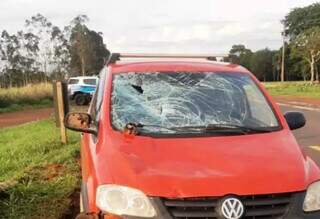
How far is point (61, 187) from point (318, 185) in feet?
16.3

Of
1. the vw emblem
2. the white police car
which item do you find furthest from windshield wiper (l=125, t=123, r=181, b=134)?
the white police car

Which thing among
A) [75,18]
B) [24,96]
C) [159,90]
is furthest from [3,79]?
[159,90]

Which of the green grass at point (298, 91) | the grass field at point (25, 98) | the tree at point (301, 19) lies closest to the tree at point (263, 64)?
the tree at point (301, 19)

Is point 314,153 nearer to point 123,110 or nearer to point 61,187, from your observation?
point 61,187

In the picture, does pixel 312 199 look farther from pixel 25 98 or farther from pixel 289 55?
pixel 289 55

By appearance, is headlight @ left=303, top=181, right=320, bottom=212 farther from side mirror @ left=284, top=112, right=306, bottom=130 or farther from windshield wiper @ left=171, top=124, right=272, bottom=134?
side mirror @ left=284, top=112, right=306, bottom=130

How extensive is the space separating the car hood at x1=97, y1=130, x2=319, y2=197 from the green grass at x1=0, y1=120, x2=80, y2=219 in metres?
2.74

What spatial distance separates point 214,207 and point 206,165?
Result: 40 centimetres

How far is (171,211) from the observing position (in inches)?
164

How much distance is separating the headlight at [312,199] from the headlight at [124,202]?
1.02 meters

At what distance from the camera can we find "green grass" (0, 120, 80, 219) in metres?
7.42

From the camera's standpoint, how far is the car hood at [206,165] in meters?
4.22

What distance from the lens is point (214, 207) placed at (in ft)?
13.6

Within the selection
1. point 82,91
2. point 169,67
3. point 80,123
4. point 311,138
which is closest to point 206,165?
point 80,123
